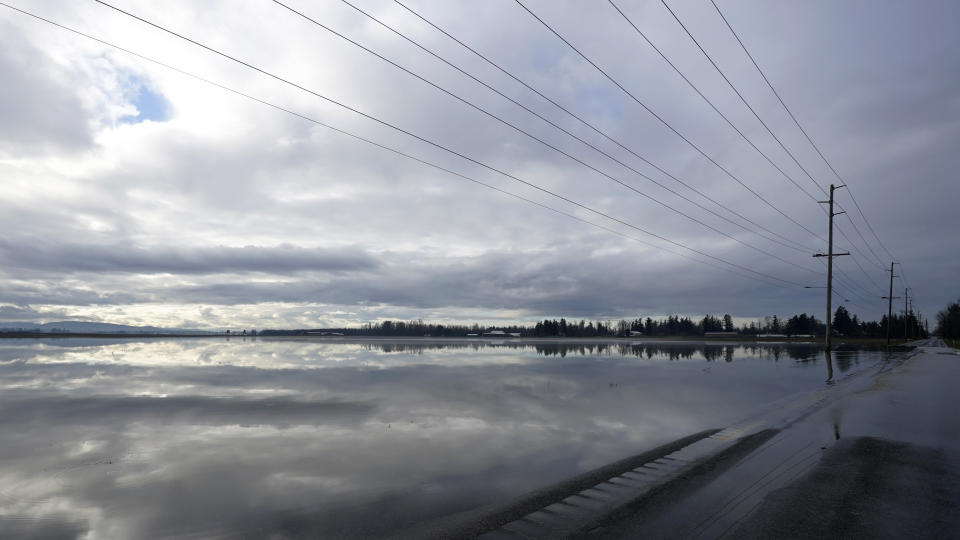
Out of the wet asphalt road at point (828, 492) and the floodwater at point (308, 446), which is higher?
the wet asphalt road at point (828, 492)

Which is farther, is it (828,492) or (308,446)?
(308,446)

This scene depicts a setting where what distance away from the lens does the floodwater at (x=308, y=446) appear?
8.09m

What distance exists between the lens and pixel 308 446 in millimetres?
12688

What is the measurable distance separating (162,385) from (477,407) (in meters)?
18.3

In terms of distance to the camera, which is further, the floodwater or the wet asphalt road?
the floodwater

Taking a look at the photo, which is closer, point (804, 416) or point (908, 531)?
point (908, 531)

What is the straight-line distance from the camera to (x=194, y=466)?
11016 millimetres

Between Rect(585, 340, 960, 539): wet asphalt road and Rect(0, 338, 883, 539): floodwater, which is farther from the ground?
Rect(585, 340, 960, 539): wet asphalt road

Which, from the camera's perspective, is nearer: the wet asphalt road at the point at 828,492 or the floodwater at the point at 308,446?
the wet asphalt road at the point at 828,492

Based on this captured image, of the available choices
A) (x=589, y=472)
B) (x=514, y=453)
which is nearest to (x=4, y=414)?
(x=514, y=453)

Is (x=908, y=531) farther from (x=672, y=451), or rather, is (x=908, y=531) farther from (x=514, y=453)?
(x=514, y=453)

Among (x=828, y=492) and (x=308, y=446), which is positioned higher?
(x=828, y=492)

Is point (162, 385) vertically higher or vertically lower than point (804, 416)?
lower

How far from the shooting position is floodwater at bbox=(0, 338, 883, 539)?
26.5ft
